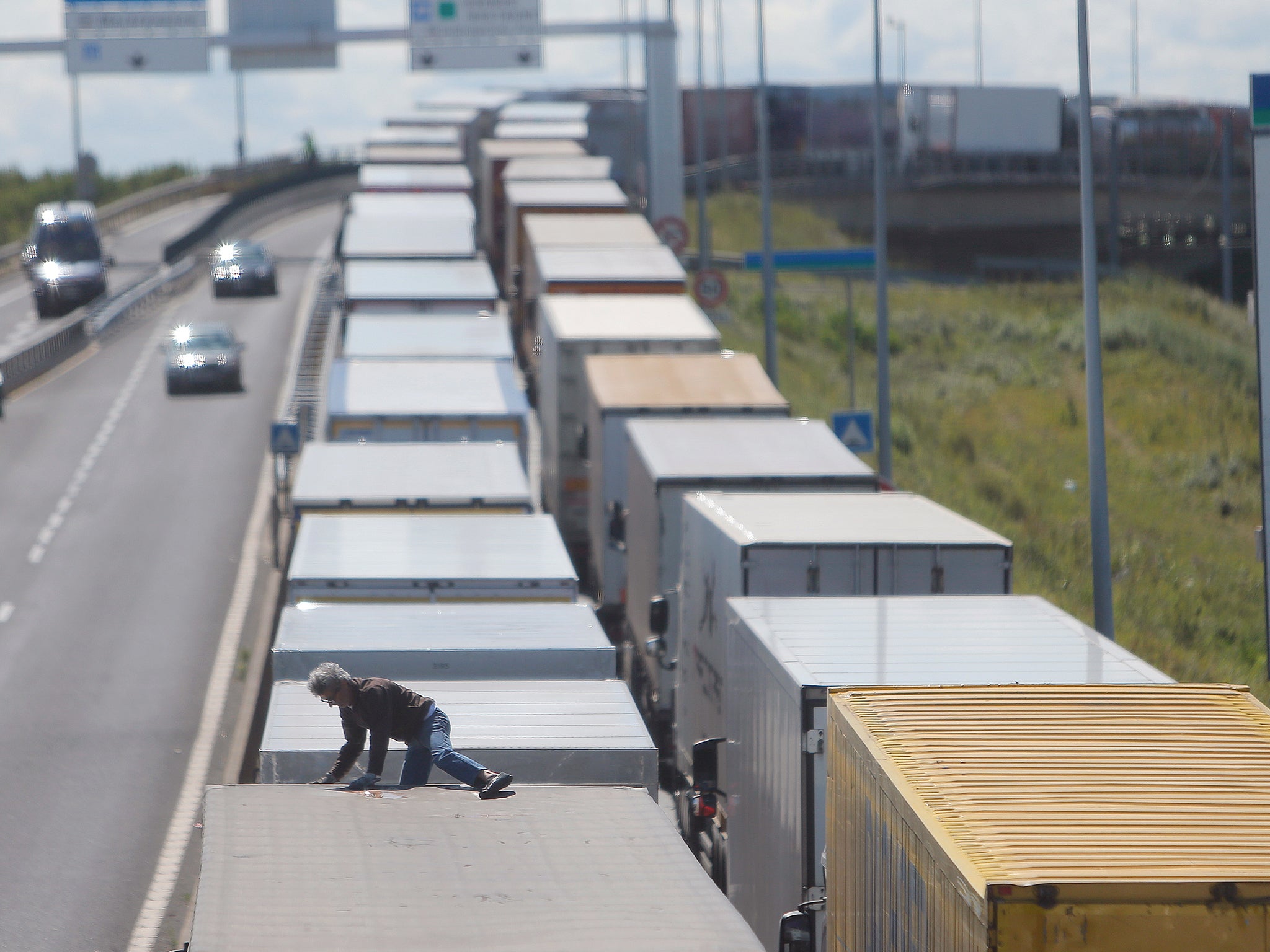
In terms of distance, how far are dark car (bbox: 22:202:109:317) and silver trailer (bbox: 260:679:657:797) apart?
4115 cm

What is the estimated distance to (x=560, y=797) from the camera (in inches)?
264

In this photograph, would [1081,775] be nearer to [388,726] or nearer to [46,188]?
[388,726]

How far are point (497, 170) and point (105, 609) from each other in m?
28.0

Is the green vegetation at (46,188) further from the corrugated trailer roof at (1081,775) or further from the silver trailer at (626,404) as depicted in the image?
the corrugated trailer roof at (1081,775)

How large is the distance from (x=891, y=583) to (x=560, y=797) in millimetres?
5264

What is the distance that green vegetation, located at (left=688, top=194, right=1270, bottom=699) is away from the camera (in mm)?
23219

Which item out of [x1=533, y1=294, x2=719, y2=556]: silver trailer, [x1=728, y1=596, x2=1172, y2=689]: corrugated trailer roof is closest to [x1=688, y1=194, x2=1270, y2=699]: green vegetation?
[x1=533, y1=294, x2=719, y2=556]: silver trailer

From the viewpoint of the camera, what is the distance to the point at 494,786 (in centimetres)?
674

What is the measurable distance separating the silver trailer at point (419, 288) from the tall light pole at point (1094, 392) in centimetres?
1734

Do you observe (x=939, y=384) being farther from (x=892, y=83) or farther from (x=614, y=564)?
(x=892, y=83)

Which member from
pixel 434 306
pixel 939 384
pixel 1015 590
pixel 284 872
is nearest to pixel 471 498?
pixel 1015 590

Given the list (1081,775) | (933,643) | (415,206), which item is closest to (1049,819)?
(1081,775)

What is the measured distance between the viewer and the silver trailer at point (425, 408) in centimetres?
2088

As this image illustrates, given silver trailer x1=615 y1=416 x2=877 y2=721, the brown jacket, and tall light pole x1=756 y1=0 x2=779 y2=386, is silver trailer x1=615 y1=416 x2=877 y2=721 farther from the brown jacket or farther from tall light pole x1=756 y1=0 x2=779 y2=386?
tall light pole x1=756 y1=0 x2=779 y2=386
